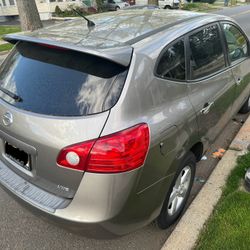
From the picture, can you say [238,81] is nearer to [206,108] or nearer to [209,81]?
[209,81]

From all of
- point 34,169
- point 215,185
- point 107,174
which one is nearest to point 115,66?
point 107,174

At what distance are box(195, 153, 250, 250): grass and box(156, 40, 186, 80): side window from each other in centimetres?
127

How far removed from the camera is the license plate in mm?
2344

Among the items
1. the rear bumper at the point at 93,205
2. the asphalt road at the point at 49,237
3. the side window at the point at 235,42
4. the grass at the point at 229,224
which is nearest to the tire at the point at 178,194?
the asphalt road at the point at 49,237

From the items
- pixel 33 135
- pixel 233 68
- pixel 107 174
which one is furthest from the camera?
pixel 233 68

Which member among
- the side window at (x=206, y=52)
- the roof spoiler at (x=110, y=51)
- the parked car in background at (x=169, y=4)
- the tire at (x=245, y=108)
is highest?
the roof spoiler at (x=110, y=51)

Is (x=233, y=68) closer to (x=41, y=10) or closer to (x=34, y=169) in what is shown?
(x=34, y=169)

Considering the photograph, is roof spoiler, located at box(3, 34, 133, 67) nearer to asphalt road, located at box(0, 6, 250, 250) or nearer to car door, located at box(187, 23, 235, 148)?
car door, located at box(187, 23, 235, 148)

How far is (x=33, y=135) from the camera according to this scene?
7.16 ft

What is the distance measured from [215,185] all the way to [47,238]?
1.73 m

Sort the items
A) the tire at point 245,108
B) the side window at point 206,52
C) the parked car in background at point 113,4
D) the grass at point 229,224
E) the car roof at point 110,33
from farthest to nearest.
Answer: the parked car in background at point 113,4, the tire at point 245,108, the side window at point 206,52, the grass at point 229,224, the car roof at point 110,33

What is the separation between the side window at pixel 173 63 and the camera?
2410 millimetres

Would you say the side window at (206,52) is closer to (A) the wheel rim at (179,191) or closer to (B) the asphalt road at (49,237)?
(A) the wheel rim at (179,191)

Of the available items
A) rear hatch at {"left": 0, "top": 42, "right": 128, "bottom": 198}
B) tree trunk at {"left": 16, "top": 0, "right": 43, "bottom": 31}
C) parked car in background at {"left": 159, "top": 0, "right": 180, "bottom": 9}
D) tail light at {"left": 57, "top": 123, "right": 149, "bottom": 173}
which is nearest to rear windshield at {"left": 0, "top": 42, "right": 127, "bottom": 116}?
rear hatch at {"left": 0, "top": 42, "right": 128, "bottom": 198}
